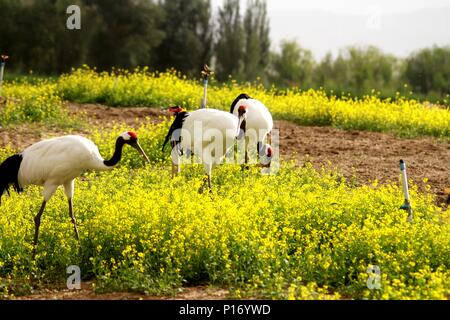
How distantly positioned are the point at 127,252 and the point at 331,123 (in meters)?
10.9

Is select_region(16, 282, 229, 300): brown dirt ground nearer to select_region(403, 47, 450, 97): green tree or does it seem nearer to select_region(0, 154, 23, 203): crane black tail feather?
select_region(0, 154, 23, 203): crane black tail feather

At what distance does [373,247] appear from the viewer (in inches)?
314

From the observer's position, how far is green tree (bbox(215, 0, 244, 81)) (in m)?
38.3

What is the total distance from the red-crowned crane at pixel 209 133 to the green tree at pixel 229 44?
25.8 m

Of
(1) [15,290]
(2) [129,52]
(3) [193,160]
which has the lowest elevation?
(1) [15,290]

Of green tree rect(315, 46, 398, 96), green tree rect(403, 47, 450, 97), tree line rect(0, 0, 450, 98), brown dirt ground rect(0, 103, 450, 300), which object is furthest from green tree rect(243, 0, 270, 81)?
brown dirt ground rect(0, 103, 450, 300)

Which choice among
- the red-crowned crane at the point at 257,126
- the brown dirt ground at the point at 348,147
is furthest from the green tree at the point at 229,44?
the red-crowned crane at the point at 257,126

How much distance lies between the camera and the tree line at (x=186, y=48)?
3325 cm

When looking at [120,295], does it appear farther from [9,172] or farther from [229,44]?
[229,44]

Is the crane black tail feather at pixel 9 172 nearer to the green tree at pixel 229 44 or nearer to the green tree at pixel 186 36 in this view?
the green tree at pixel 186 36

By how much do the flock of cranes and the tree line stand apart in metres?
17.0

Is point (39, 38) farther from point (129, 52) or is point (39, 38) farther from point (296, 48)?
point (296, 48)

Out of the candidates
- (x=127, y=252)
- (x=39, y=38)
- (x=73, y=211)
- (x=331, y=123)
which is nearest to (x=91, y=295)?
(x=127, y=252)

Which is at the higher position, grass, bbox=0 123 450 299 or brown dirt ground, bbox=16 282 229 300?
grass, bbox=0 123 450 299
